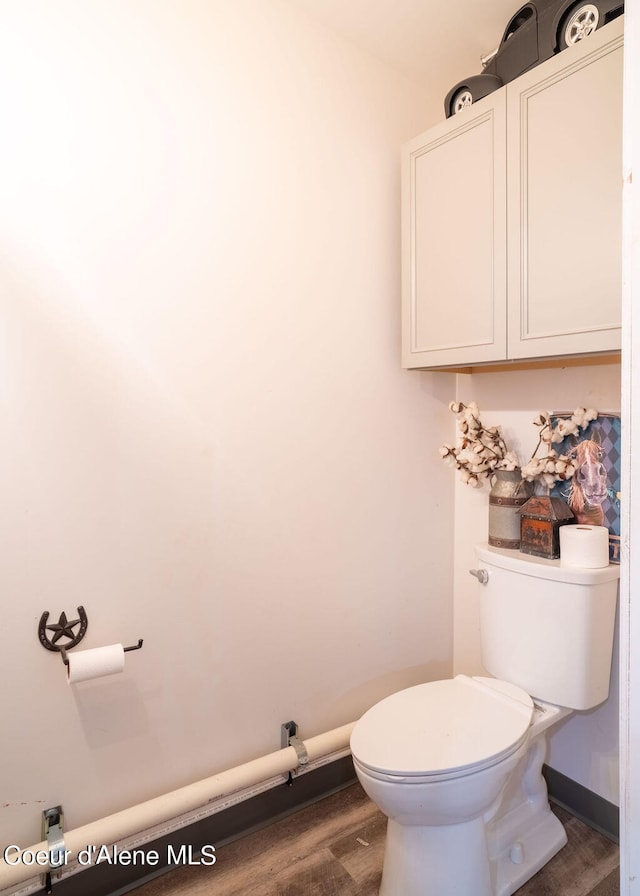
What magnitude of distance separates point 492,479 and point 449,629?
0.63m

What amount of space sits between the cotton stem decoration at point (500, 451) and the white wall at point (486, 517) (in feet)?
0.17

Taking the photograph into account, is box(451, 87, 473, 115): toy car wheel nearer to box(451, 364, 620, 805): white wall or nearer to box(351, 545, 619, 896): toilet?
box(451, 364, 620, 805): white wall

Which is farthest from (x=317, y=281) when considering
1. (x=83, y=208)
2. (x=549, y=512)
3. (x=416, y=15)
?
(x=549, y=512)

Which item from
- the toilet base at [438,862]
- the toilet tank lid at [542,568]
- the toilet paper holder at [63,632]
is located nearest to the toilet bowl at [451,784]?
the toilet base at [438,862]

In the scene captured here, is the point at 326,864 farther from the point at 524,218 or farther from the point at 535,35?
the point at 535,35

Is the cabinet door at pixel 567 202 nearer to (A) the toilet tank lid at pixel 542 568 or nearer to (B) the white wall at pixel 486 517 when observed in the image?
(B) the white wall at pixel 486 517

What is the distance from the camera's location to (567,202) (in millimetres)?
1330

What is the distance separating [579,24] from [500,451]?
116 cm

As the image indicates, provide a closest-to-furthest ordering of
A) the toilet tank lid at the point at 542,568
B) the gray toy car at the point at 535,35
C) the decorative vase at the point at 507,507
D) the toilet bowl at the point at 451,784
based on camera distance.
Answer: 1. the toilet bowl at the point at 451,784
2. the gray toy car at the point at 535,35
3. the toilet tank lid at the point at 542,568
4. the decorative vase at the point at 507,507

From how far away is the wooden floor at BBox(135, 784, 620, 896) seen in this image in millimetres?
1380

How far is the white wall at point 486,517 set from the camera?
156cm

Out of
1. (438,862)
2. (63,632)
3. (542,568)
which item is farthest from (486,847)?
(63,632)

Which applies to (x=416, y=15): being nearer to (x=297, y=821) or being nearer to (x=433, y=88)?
(x=433, y=88)

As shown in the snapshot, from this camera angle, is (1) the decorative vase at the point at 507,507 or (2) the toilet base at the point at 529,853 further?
(1) the decorative vase at the point at 507,507
